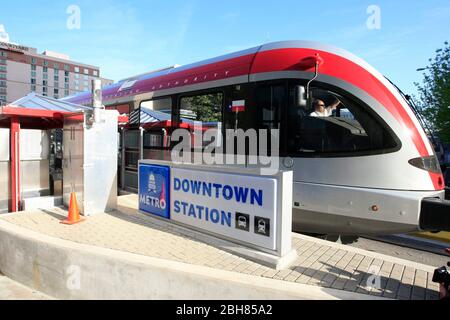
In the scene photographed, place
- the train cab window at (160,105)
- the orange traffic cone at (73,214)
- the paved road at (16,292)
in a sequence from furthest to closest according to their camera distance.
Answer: the train cab window at (160,105)
the orange traffic cone at (73,214)
the paved road at (16,292)

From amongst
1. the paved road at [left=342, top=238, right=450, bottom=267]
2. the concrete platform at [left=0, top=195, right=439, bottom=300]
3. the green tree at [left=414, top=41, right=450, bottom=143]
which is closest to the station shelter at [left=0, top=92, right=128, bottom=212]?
the concrete platform at [left=0, top=195, right=439, bottom=300]

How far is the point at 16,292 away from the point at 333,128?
4857mm

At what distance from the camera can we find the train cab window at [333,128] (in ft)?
14.9

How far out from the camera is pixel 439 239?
657cm

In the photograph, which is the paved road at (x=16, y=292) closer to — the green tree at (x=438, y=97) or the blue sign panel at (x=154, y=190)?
the blue sign panel at (x=154, y=190)

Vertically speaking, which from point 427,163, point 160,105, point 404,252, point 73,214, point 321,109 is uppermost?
point 160,105

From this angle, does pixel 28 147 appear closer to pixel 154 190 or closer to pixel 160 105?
pixel 160 105

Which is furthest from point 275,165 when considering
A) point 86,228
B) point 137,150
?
point 137,150

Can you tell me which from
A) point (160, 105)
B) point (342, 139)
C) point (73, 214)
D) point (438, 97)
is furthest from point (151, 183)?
point (438, 97)

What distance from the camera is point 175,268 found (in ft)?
11.3

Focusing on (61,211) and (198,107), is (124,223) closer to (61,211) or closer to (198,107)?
(61,211)

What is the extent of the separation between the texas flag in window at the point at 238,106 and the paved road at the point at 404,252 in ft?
11.1

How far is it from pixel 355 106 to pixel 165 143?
4.07 m

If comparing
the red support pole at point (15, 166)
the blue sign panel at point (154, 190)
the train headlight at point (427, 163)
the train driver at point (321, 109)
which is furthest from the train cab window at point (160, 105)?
the train headlight at point (427, 163)
